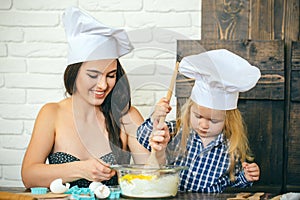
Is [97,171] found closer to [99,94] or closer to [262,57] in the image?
[99,94]

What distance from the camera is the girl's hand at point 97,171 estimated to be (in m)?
1.86

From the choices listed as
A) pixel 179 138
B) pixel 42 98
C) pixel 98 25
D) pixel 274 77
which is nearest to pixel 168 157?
pixel 179 138

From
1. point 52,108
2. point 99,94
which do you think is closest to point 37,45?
point 52,108

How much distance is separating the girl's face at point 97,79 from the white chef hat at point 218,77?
231 mm

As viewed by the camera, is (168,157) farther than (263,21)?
No

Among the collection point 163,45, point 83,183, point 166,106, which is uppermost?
point 163,45

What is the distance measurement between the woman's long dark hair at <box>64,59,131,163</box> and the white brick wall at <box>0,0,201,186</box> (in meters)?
0.38

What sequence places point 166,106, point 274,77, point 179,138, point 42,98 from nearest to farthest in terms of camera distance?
point 166,106 < point 179,138 < point 274,77 < point 42,98

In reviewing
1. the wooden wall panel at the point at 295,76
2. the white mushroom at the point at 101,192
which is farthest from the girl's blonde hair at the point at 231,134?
the wooden wall panel at the point at 295,76

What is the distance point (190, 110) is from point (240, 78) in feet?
0.64

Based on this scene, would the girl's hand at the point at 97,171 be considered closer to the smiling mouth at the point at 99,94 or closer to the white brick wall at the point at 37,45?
the smiling mouth at the point at 99,94

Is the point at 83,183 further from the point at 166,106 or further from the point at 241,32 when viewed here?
the point at 241,32

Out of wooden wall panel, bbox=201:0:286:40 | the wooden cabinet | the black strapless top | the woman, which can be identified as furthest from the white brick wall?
the black strapless top

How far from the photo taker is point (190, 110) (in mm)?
2020
